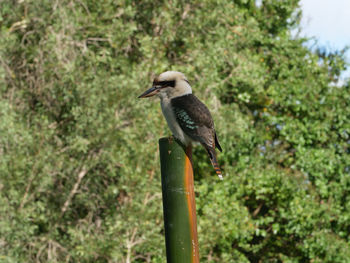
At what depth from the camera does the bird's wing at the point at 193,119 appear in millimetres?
3266

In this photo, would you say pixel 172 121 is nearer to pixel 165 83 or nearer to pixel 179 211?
pixel 165 83

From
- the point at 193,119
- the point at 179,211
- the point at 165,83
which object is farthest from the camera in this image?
the point at 165,83

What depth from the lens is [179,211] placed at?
2.52 metres

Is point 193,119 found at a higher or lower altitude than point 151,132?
lower

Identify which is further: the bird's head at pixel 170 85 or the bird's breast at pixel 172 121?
the bird's head at pixel 170 85

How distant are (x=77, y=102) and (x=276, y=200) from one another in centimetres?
473

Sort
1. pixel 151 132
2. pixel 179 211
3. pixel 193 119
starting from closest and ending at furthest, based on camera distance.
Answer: pixel 179 211 < pixel 193 119 < pixel 151 132

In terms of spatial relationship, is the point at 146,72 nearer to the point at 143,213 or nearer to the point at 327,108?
the point at 143,213

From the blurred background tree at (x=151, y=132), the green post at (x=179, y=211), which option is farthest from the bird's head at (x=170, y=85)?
the blurred background tree at (x=151, y=132)

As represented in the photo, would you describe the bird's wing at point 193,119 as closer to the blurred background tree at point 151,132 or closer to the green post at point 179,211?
the green post at point 179,211

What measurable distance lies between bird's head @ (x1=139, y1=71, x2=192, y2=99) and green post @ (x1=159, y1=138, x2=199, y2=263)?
903 millimetres

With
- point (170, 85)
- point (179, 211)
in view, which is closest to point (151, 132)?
point (170, 85)

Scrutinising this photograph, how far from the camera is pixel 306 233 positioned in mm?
10305

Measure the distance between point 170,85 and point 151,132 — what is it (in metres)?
5.00
